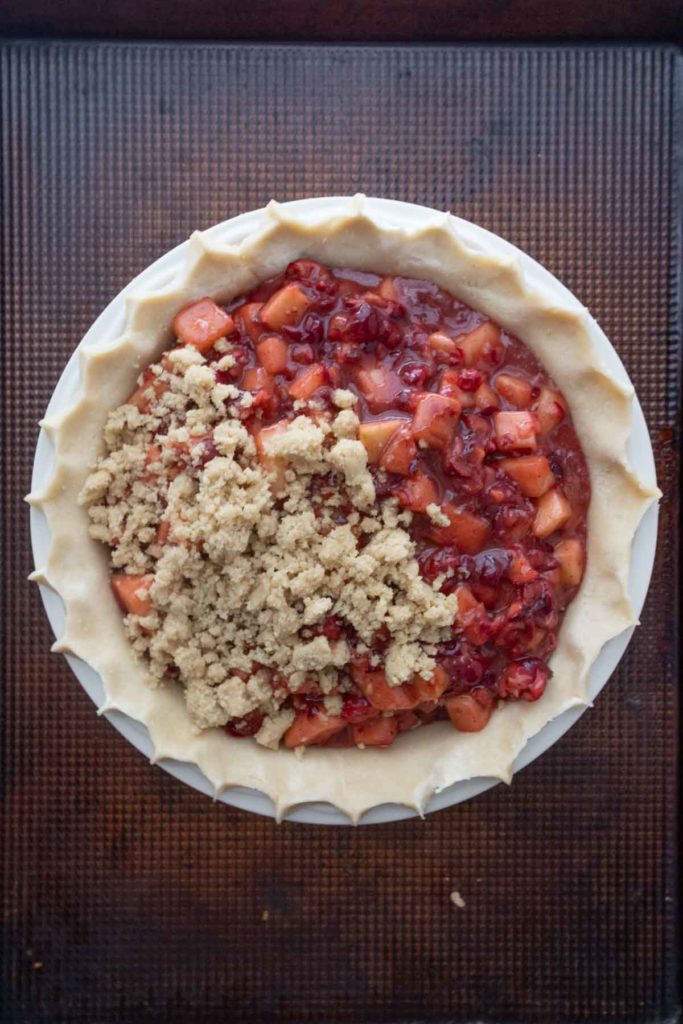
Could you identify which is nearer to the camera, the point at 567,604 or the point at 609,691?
the point at 567,604

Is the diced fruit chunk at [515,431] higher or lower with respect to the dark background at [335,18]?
lower

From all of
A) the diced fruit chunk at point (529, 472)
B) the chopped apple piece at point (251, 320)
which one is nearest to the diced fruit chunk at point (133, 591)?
the chopped apple piece at point (251, 320)

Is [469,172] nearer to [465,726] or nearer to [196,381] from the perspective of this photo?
[196,381]

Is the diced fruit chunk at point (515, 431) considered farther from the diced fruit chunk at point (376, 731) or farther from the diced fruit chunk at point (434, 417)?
the diced fruit chunk at point (376, 731)

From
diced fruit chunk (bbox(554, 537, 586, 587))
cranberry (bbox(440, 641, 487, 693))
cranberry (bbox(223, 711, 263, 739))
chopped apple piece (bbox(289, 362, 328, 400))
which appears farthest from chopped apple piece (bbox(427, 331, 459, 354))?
cranberry (bbox(223, 711, 263, 739))

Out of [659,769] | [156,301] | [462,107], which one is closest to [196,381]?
[156,301]

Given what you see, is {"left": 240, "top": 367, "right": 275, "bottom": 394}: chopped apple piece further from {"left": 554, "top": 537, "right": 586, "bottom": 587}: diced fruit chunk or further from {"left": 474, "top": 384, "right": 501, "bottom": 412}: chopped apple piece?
{"left": 554, "top": 537, "right": 586, "bottom": 587}: diced fruit chunk

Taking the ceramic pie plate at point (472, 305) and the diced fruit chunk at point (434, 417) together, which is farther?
the ceramic pie plate at point (472, 305)
